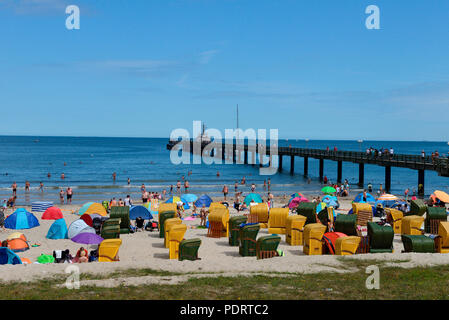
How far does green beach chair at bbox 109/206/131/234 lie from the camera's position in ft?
67.3

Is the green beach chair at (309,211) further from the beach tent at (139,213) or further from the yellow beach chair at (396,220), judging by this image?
the beach tent at (139,213)

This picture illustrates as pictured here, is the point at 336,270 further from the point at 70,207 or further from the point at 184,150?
the point at 184,150

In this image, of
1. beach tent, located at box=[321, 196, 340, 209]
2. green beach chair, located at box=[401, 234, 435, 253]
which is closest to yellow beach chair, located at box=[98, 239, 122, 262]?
green beach chair, located at box=[401, 234, 435, 253]

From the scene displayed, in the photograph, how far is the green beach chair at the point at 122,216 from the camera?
20.5m

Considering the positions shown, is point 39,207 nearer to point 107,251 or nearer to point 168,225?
point 168,225

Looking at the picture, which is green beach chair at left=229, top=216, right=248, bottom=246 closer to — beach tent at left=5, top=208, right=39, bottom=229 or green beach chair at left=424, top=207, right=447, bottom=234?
green beach chair at left=424, top=207, right=447, bottom=234

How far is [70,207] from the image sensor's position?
1249 inches

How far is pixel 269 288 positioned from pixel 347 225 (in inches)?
371

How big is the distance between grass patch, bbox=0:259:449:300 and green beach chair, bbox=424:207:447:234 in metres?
9.43

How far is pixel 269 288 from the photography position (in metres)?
9.70

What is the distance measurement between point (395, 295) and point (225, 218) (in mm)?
11242

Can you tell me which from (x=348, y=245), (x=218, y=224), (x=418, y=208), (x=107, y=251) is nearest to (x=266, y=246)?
(x=348, y=245)

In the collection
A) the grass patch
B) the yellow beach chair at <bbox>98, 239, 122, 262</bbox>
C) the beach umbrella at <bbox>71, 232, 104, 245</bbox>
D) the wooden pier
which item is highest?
the wooden pier
